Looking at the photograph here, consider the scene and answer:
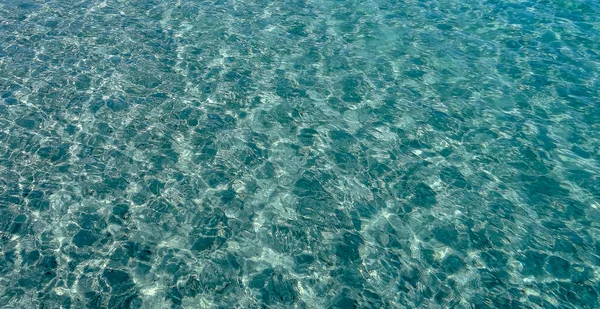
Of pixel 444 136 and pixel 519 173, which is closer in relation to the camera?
pixel 519 173

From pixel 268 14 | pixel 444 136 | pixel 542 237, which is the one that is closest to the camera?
pixel 542 237

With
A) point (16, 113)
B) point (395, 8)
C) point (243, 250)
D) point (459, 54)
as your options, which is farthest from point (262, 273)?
point (395, 8)

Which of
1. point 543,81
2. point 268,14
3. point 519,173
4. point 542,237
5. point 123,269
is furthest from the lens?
point 268,14

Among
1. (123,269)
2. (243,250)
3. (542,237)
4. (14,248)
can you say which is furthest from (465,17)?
(14,248)

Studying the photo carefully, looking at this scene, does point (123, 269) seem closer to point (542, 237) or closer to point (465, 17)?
point (542, 237)

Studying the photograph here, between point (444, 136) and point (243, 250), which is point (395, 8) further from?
point (243, 250)

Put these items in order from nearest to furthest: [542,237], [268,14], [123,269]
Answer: [123,269]
[542,237]
[268,14]
